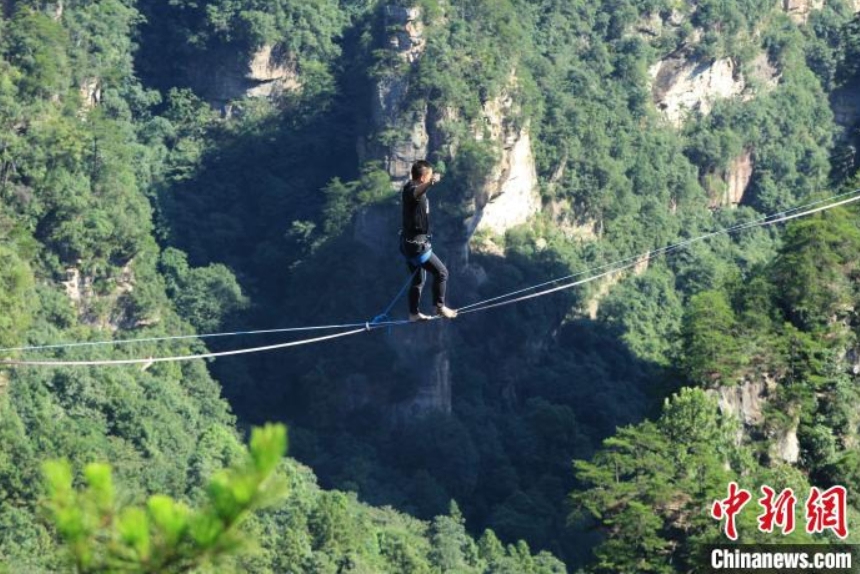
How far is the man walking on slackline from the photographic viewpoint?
15.4 m

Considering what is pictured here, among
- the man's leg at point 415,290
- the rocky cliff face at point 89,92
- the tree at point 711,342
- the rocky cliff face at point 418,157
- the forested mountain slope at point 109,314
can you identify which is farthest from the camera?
the rocky cliff face at point 89,92

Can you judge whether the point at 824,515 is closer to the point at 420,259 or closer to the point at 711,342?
the point at 711,342

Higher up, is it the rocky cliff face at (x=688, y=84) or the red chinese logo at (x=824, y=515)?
the rocky cliff face at (x=688, y=84)

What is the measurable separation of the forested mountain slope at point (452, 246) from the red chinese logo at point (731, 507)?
245 mm

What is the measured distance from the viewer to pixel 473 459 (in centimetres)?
5131

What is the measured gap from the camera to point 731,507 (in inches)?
1278

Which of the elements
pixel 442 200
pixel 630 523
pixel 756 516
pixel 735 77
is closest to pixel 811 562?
pixel 756 516

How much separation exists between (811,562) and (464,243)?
24.6m

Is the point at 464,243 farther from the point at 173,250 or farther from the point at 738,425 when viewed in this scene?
the point at 738,425

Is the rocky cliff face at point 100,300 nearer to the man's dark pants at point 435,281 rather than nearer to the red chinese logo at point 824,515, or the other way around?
the red chinese logo at point 824,515

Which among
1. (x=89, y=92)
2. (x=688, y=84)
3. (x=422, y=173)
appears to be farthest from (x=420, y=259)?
(x=688, y=84)

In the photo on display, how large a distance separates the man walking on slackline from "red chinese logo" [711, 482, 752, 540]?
16.5 metres

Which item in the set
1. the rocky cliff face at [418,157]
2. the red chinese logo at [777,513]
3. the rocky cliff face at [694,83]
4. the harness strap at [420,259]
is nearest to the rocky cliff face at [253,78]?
the rocky cliff face at [418,157]

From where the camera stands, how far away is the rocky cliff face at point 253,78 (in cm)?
6444
